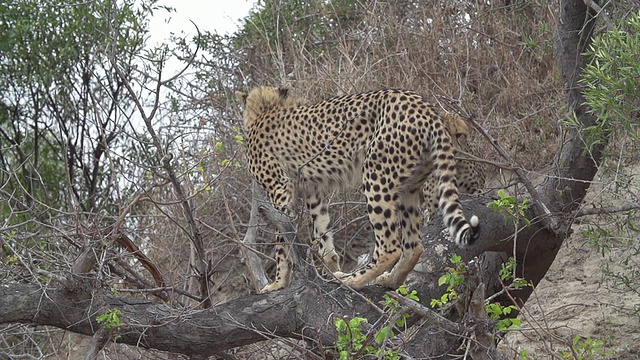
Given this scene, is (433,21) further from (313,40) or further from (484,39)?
(313,40)

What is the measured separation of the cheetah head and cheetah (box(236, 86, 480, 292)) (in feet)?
0.56

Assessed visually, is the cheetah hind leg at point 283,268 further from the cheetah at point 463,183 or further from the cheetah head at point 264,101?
the cheetah head at point 264,101

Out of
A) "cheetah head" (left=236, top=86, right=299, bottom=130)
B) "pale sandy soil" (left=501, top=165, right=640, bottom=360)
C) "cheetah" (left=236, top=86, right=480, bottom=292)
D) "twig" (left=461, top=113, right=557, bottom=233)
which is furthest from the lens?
"cheetah head" (left=236, top=86, right=299, bottom=130)

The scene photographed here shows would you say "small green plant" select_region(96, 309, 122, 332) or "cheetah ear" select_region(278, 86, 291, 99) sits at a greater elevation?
"cheetah ear" select_region(278, 86, 291, 99)

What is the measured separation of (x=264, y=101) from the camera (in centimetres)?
748

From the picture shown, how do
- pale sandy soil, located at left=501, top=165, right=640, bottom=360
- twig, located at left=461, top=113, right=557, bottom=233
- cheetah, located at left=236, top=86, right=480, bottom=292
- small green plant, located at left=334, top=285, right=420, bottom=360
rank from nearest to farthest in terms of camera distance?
small green plant, located at left=334, top=285, right=420, bottom=360, twig, located at left=461, top=113, right=557, bottom=233, cheetah, located at left=236, top=86, right=480, bottom=292, pale sandy soil, located at left=501, top=165, right=640, bottom=360

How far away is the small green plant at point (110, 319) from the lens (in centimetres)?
495

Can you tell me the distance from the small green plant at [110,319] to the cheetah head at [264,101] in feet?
8.96

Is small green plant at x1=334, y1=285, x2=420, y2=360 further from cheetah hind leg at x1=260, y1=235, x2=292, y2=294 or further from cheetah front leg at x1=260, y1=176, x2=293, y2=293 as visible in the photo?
cheetah hind leg at x1=260, y1=235, x2=292, y2=294

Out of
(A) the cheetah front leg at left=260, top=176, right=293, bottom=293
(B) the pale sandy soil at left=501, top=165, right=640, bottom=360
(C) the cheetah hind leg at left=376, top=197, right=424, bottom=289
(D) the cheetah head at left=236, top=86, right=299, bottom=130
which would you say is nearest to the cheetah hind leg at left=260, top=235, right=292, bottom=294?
(A) the cheetah front leg at left=260, top=176, right=293, bottom=293

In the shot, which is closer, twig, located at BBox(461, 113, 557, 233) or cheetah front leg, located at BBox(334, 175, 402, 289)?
twig, located at BBox(461, 113, 557, 233)

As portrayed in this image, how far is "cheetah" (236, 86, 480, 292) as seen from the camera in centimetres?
596

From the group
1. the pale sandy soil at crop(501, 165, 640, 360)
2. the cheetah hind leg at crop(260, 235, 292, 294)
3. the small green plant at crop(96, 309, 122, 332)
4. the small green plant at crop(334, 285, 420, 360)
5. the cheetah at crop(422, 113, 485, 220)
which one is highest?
the small green plant at crop(96, 309, 122, 332)

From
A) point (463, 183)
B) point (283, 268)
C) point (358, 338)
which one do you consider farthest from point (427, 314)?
point (463, 183)
